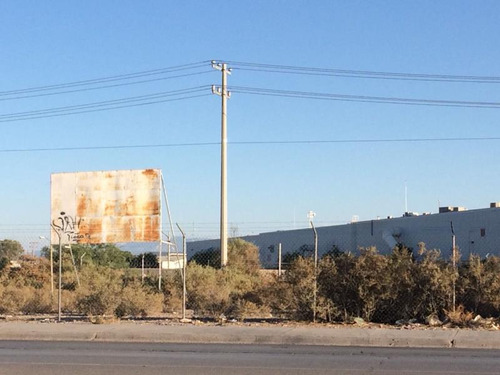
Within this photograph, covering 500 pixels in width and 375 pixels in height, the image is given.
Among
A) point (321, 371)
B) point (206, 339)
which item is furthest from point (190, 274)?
point (321, 371)

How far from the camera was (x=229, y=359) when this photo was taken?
1312 centimetres

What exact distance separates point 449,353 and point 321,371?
3.65 meters

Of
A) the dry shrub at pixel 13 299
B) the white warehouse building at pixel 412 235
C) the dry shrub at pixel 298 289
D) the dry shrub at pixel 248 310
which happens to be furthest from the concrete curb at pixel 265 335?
the white warehouse building at pixel 412 235

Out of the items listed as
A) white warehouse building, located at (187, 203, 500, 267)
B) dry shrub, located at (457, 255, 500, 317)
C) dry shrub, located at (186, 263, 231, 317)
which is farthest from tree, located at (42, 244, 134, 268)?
dry shrub, located at (457, 255, 500, 317)

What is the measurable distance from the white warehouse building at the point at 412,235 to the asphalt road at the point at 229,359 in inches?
1143

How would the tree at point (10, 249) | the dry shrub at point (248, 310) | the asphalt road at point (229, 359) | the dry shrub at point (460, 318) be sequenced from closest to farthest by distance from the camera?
the asphalt road at point (229, 359) < the dry shrub at point (460, 318) < the dry shrub at point (248, 310) < the tree at point (10, 249)

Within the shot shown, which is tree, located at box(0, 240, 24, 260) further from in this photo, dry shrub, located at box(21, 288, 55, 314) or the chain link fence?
the chain link fence

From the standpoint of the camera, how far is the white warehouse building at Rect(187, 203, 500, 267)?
48219mm

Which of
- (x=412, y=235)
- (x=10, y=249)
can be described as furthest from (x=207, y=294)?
(x=10, y=249)

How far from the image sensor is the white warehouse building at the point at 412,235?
48219 millimetres

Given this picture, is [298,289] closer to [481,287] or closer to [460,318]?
[460,318]

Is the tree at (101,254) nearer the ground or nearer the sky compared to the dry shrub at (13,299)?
nearer the sky

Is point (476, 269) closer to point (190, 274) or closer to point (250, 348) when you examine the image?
point (250, 348)

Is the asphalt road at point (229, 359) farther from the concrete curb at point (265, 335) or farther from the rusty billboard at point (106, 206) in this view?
the rusty billboard at point (106, 206)
